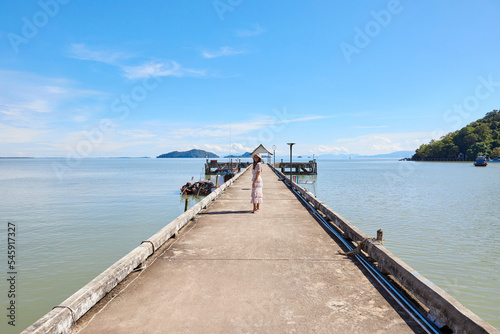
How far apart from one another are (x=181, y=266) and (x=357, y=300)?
9.94 feet

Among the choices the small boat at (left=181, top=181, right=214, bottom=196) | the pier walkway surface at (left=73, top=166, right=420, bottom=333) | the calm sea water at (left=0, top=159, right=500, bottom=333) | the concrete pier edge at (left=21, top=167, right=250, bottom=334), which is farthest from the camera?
the small boat at (left=181, top=181, right=214, bottom=196)

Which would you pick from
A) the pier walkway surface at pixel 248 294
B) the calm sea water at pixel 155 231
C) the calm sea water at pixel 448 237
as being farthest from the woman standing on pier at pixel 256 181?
the calm sea water at pixel 155 231

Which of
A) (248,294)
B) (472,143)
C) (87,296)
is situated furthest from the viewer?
(472,143)

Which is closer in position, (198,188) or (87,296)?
(87,296)

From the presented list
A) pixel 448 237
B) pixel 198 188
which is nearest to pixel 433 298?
pixel 448 237

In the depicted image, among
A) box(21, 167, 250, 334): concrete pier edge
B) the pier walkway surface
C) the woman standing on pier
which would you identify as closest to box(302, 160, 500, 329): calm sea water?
the pier walkway surface

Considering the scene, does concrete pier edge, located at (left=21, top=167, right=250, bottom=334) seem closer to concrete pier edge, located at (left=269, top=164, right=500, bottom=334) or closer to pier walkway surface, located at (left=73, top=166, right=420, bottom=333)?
pier walkway surface, located at (left=73, top=166, right=420, bottom=333)

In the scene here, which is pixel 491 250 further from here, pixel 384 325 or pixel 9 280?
pixel 9 280

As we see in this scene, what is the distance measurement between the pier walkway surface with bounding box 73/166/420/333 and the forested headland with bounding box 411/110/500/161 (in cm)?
14206

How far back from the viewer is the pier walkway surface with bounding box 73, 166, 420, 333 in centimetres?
324

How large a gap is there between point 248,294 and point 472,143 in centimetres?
15359

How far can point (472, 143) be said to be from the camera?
395 ft

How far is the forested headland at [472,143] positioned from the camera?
11456 centimetres

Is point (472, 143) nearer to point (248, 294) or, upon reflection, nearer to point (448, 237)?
point (448, 237)
